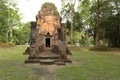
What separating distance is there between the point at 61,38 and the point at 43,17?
2690 mm

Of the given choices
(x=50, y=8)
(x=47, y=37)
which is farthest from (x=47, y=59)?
(x=50, y=8)

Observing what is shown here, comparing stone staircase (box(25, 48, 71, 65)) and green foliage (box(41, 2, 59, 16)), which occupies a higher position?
green foliage (box(41, 2, 59, 16))

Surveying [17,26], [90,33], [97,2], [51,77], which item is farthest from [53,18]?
[17,26]

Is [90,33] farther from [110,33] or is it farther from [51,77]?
[51,77]

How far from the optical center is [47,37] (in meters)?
20.9

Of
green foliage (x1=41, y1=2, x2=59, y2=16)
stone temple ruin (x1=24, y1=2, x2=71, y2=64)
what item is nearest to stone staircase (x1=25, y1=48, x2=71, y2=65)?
stone temple ruin (x1=24, y1=2, x2=71, y2=64)

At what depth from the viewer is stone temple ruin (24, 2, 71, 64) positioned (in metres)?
19.0

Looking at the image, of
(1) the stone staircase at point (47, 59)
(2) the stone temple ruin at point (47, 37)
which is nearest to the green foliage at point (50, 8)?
(2) the stone temple ruin at point (47, 37)

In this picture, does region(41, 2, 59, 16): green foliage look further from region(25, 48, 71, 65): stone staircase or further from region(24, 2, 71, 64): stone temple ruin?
region(25, 48, 71, 65): stone staircase

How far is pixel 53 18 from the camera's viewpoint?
21422mm

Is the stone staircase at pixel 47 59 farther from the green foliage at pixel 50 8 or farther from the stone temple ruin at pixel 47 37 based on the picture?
the green foliage at pixel 50 8

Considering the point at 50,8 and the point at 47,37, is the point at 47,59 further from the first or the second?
the point at 50,8

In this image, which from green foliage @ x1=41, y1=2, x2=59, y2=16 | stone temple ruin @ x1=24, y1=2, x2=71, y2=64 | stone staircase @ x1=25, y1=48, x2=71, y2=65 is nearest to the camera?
stone staircase @ x1=25, y1=48, x2=71, y2=65

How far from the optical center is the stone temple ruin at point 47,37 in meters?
19.0
